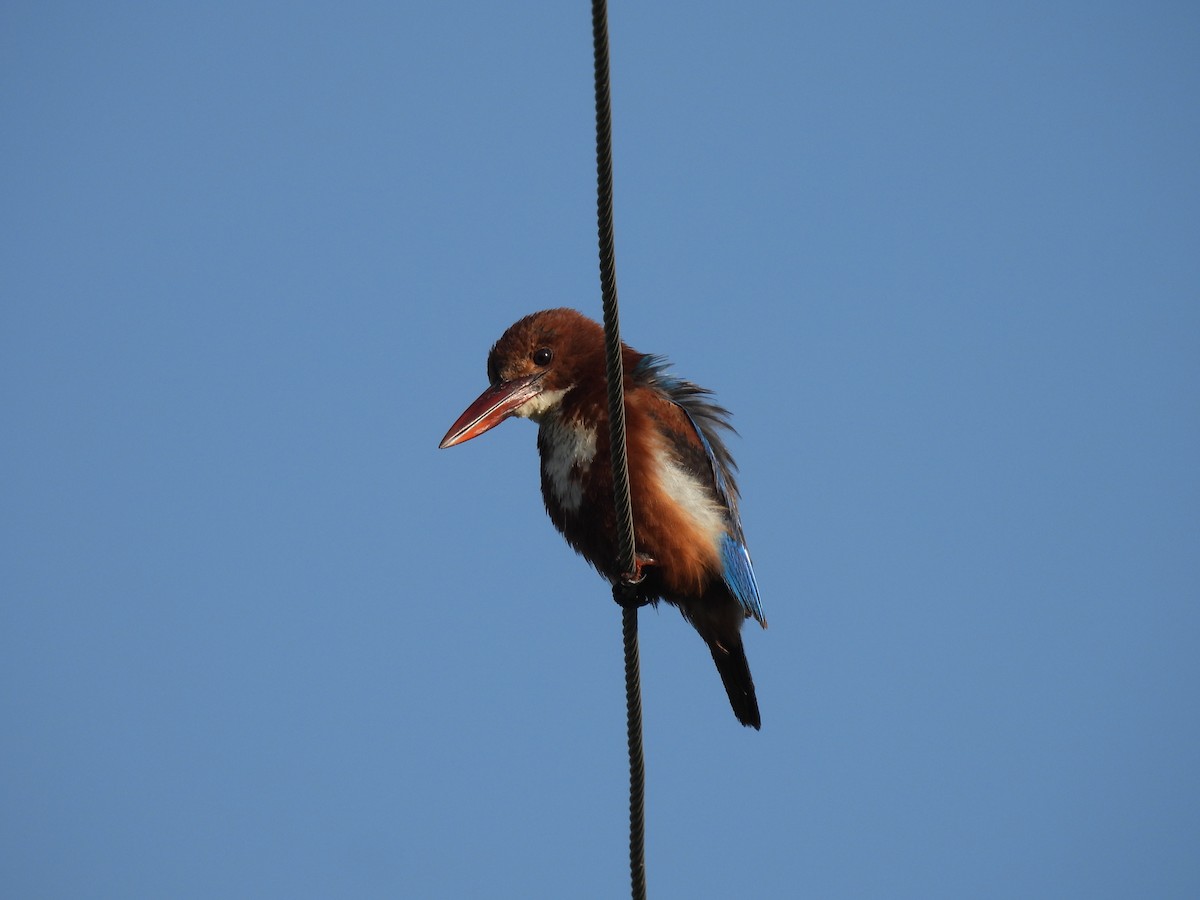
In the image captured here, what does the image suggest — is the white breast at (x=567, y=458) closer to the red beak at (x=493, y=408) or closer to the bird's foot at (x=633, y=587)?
the red beak at (x=493, y=408)

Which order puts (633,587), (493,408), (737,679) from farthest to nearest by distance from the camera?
(737,679) → (493,408) → (633,587)

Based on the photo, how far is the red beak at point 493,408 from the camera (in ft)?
15.7

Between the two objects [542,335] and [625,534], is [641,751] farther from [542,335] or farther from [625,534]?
[542,335]

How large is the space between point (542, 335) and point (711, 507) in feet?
3.17

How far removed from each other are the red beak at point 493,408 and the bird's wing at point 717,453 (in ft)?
1.36

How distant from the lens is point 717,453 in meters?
4.84

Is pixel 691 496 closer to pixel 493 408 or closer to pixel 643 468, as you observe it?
pixel 643 468

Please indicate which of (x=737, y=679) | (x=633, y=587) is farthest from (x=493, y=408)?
(x=737, y=679)

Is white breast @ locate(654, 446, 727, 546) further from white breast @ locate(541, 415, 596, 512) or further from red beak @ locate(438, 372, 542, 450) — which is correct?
red beak @ locate(438, 372, 542, 450)

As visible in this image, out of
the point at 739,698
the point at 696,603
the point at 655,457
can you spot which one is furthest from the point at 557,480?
the point at 739,698

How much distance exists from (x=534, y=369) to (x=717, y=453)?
80 centimetres

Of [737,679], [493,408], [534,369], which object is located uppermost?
[534,369]

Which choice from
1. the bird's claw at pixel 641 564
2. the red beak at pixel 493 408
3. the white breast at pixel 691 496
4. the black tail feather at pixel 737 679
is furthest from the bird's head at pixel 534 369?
the black tail feather at pixel 737 679

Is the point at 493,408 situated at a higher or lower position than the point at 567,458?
higher
